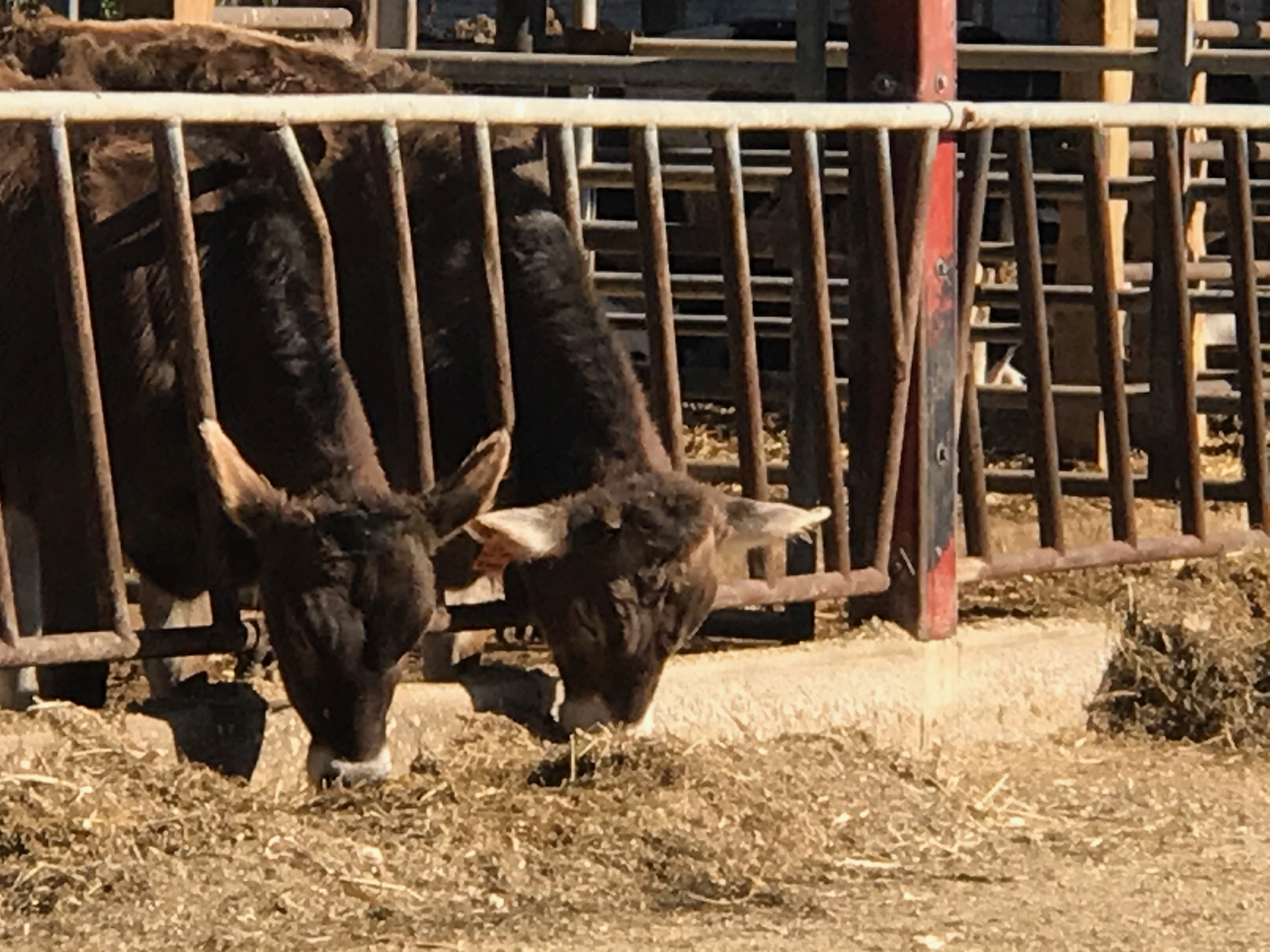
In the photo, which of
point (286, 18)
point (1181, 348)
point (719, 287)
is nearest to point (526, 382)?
point (1181, 348)

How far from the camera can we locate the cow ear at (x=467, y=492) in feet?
19.8

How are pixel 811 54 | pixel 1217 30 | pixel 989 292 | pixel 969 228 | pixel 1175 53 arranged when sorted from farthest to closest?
pixel 1217 30 → pixel 989 292 → pixel 1175 53 → pixel 811 54 → pixel 969 228

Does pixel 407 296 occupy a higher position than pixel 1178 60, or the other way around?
pixel 1178 60

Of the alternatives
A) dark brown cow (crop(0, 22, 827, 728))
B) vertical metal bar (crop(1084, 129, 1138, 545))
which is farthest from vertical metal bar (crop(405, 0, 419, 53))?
vertical metal bar (crop(1084, 129, 1138, 545))

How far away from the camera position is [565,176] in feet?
22.3

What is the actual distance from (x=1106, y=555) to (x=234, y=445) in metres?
2.59

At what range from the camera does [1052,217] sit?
53.9ft

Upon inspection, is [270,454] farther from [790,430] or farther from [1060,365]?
[1060,365]

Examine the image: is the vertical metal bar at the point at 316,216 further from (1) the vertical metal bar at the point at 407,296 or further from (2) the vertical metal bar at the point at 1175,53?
(2) the vertical metal bar at the point at 1175,53

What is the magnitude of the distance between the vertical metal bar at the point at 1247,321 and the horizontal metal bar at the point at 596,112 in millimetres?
136

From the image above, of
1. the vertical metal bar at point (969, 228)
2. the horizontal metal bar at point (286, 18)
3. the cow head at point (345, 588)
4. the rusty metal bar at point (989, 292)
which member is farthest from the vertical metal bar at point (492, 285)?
the horizontal metal bar at point (286, 18)

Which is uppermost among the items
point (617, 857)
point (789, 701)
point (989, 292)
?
point (989, 292)

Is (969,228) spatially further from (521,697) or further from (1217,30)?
(1217,30)

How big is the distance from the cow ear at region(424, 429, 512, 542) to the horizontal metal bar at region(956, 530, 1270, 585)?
Answer: 168 cm
